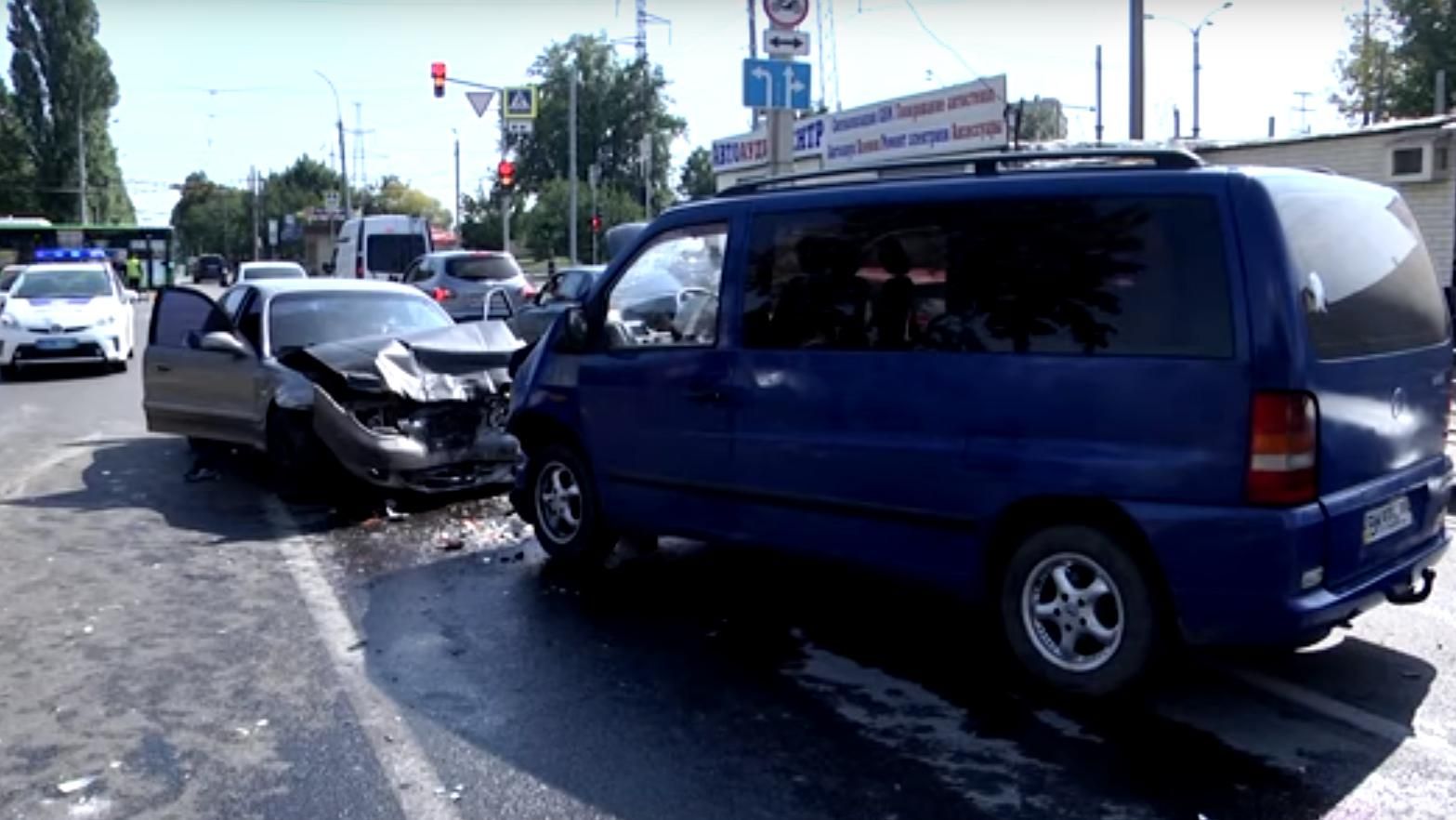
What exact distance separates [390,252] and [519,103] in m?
4.99

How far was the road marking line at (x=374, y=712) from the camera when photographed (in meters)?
4.01

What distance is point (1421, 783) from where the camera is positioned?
3982 mm

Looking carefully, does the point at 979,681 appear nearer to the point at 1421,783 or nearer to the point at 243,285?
A: the point at 1421,783

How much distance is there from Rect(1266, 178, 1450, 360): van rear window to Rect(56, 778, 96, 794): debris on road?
4339mm

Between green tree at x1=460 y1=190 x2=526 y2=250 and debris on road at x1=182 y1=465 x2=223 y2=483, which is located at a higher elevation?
green tree at x1=460 y1=190 x2=526 y2=250

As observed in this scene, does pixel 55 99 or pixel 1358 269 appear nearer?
pixel 1358 269

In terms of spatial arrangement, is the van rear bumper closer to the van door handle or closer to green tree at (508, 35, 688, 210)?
the van door handle

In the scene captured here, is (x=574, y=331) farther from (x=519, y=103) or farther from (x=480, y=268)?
(x=519, y=103)

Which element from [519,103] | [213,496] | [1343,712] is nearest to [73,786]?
[1343,712]

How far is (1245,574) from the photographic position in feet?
13.9

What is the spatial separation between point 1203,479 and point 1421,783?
1146 mm

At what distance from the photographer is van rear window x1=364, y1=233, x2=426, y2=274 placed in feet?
89.2

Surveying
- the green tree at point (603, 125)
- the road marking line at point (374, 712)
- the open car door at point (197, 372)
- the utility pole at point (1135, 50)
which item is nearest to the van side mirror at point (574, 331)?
the road marking line at point (374, 712)

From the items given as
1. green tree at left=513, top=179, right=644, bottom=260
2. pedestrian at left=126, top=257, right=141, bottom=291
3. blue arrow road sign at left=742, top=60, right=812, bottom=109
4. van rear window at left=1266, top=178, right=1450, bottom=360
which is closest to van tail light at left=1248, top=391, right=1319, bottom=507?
van rear window at left=1266, top=178, right=1450, bottom=360
